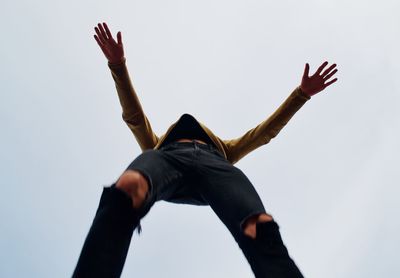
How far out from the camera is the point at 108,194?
198cm

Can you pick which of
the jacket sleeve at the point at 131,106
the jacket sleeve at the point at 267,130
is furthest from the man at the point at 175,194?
the jacket sleeve at the point at 267,130

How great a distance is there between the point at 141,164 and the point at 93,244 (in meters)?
0.49

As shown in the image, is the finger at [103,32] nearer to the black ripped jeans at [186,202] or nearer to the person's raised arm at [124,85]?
the person's raised arm at [124,85]

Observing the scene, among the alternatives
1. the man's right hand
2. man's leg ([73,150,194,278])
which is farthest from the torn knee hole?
the man's right hand

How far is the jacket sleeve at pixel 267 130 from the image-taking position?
3350 millimetres

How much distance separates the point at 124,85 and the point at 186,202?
104cm

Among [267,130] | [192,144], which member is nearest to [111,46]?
[192,144]

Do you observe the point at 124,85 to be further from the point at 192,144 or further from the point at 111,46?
the point at 192,144

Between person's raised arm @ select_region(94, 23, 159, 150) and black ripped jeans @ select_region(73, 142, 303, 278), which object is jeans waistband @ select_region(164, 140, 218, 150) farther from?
person's raised arm @ select_region(94, 23, 159, 150)

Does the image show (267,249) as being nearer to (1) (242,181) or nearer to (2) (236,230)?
(2) (236,230)

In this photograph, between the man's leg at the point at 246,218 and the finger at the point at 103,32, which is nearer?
the man's leg at the point at 246,218

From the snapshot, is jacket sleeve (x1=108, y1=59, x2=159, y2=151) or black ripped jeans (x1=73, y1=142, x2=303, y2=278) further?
jacket sleeve (x1=108, y1=59, x2=159, y2=151)

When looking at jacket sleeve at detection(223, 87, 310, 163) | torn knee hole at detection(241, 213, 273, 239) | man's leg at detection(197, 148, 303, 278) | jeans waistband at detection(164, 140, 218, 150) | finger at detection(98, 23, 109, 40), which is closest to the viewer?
man's leg at detection(197, 148, 303, 278)

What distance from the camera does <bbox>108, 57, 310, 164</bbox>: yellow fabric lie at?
310 centimetres
